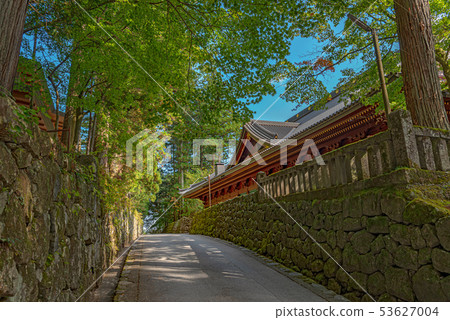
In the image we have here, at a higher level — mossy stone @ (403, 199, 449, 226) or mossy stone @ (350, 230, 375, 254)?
mossy stone @ (403, 199, 449, 226)

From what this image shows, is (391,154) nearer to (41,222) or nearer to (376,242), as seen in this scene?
(376,242)

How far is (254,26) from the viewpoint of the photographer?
18.0 ft

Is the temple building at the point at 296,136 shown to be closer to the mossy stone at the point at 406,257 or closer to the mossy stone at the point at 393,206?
the mossy stone at the point at 393,206

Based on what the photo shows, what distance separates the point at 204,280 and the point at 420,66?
5.86 meters

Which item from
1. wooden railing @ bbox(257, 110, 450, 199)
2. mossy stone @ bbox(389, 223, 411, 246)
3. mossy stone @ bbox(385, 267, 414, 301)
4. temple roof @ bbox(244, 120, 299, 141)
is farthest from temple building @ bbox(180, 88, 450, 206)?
mossy stone @ bbox(385, 267, 414, 301)

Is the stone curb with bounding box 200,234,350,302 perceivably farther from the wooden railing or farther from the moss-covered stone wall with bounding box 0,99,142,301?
the moss-covered stone wall with bounding box 0,99,142,301

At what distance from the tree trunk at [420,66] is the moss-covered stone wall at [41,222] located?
5928mm

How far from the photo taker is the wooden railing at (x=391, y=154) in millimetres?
4582

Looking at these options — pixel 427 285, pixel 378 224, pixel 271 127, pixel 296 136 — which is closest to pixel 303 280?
pixel 378 224

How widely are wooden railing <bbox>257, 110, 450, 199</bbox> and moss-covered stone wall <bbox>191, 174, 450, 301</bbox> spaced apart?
0.35 meters

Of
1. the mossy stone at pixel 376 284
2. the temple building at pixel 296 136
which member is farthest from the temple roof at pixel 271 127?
the mossy stone at pixel 376 284

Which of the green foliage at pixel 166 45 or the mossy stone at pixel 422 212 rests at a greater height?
the green foliage at pixel 166 45

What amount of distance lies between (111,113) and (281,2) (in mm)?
6516

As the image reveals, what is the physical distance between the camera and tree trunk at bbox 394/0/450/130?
5.52 metres
